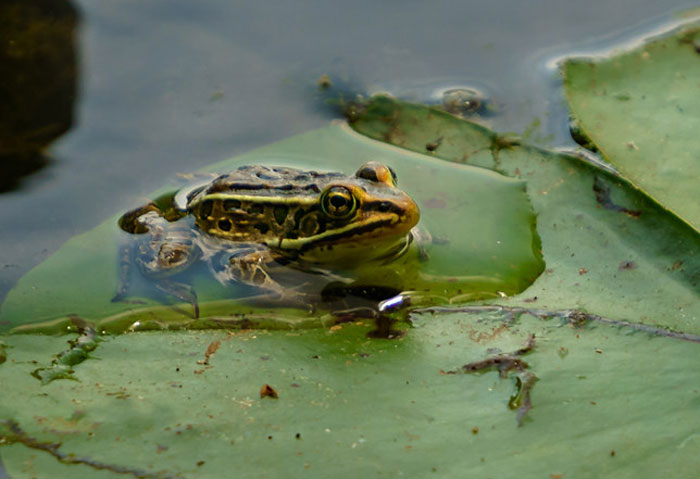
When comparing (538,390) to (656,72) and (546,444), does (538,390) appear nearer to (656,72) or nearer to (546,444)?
(546,444)

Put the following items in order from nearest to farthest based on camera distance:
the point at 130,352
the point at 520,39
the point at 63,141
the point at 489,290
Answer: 1. the point at 130,352
2. the point at 489,290
3. the point at 63,141
4. the point at 520,39

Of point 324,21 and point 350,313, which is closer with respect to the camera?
point 350,313

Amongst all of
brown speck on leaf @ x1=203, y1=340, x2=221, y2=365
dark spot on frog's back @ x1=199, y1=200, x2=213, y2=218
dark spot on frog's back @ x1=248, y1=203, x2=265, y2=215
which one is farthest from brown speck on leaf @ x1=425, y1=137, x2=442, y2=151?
brown speck on leaf @ x1=203, y1=340, x2=221, y2=365


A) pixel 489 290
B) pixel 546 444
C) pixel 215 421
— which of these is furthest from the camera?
pixel 489 290

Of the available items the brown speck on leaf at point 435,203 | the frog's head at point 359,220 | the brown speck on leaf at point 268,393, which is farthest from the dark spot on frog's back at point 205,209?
the brown speck on leaf at point 268,393

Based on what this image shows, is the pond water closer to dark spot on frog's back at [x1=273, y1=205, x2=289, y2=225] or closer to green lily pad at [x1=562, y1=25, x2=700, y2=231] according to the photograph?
green lily pad at [x1=562, y1=25, x2=700, y2=231]

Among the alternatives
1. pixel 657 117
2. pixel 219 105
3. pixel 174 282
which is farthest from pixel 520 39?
pixel 174 282

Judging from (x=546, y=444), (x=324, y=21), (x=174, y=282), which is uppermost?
(x=324, y=21)
